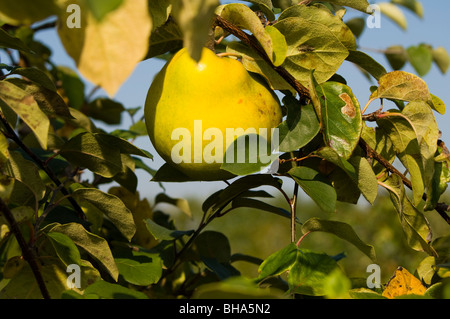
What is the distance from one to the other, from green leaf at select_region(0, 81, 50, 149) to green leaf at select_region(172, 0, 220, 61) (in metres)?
0.26

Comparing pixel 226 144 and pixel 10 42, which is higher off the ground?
pixel 10 42

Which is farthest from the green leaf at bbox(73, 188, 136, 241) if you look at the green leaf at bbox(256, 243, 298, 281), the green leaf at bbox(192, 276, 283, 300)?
the green leaf at bbox(192, 276, 283, 300)

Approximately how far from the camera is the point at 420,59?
1.54 m

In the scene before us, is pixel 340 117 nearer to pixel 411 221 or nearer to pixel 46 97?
pixel 411 221

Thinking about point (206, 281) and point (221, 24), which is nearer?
point (221, 24)

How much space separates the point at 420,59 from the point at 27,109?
1.27 metres

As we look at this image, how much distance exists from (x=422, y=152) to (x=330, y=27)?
0.76 ft

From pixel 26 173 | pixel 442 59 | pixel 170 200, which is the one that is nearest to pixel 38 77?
pixel 26 173

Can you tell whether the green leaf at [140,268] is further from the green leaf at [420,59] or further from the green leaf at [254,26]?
the green leaf at [420,59]

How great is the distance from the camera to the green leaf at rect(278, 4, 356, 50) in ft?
2.50

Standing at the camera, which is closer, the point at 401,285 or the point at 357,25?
the point at 401,285
